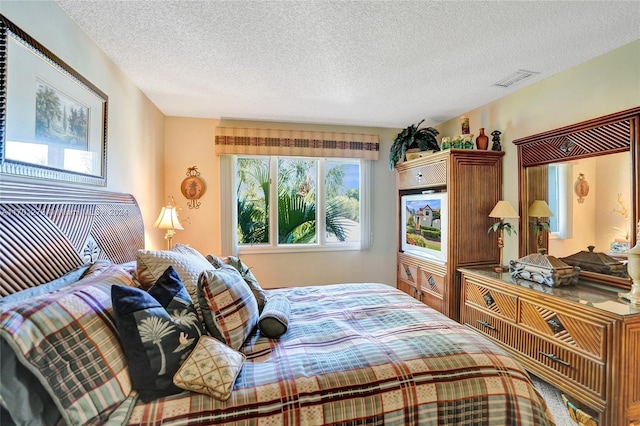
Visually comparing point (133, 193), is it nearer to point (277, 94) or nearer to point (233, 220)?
point (233, 220)

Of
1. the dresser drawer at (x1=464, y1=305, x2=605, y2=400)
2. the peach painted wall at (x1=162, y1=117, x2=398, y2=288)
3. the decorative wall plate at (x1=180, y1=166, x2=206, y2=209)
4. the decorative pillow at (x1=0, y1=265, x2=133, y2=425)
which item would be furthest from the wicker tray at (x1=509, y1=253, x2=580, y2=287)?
the decorative wall plate at (x1=180, y1=166, x2=206, y2=209)

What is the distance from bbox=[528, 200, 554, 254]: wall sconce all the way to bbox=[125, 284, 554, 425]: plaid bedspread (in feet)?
5.29

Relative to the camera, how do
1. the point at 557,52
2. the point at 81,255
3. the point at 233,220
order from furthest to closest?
1. the point at 233,220
2. the point at 557,52
3. the point at 81,255

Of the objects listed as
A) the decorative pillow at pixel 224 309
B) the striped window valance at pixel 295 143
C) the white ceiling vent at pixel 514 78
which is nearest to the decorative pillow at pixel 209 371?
the decorative pillow at pixel 224 309

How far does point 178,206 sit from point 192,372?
2.78m

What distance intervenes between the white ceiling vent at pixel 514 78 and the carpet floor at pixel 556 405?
242 centimetres

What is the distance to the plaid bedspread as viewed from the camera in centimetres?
98

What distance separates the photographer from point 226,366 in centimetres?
108

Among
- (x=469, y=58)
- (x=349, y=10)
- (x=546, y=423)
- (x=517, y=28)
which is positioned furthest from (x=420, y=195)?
(x=546, y=423)

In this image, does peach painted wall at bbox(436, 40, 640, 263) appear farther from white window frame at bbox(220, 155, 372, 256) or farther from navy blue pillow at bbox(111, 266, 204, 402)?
navy blue pillow at bbox(111, 266, 204, 402)

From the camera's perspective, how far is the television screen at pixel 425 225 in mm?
2963

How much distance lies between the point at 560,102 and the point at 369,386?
270cm

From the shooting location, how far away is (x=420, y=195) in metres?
3.29

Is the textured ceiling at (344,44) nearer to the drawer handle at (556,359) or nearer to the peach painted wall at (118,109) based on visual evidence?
the peach painted wall at (118,109)
